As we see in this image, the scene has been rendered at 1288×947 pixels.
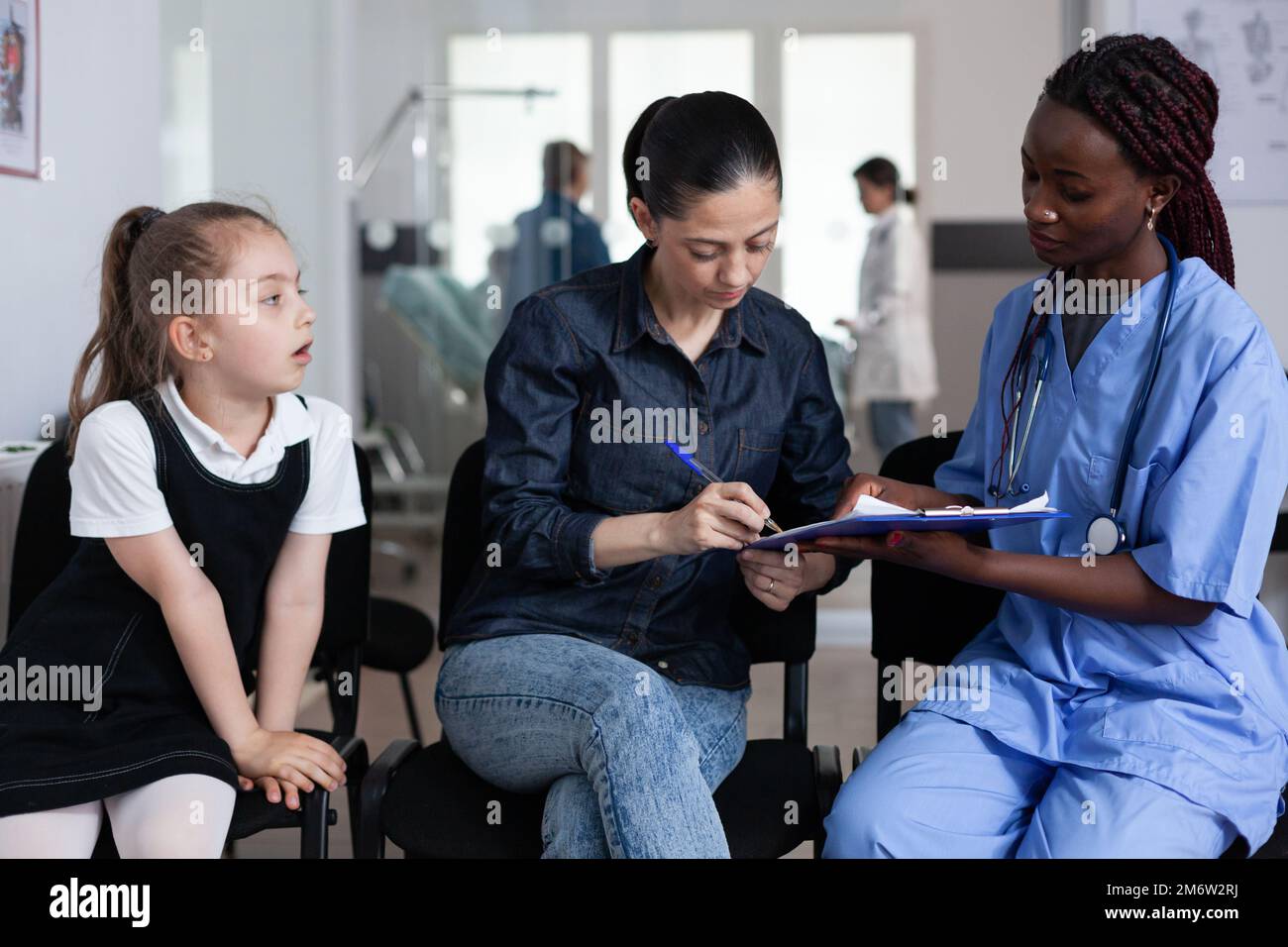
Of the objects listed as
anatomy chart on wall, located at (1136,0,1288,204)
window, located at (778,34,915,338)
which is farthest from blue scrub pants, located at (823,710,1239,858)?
window, located at (778,34,915,338)

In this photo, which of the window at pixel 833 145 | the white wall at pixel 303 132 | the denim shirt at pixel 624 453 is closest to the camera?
the denim shirt at pixel 624 453

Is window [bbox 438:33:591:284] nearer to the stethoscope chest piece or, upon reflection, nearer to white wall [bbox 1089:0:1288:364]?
white wall [bbox 1089:0:1288:364]

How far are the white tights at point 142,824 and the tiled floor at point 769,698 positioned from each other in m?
0.99

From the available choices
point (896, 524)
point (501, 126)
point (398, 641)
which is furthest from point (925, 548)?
point (501, 126)

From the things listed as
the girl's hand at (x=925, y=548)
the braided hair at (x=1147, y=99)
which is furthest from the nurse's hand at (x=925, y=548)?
the braided hair at (x=1147, y=99)

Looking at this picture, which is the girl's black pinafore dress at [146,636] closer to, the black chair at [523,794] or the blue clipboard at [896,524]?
the black chair at [523,794]

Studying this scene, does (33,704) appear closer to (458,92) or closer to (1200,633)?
(1200,633)

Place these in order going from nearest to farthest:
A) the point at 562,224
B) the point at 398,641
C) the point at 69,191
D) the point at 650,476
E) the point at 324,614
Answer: the point at 650,476 → the point at 324,614 → the point at 69,191 → the point at 398,641 → the point at 562,224

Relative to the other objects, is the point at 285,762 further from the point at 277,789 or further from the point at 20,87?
the point at 20,87

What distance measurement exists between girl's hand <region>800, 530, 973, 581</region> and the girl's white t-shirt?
1.94 ft

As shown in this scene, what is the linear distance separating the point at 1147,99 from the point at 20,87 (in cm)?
168

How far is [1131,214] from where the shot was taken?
135cm

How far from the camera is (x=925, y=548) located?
1.33m

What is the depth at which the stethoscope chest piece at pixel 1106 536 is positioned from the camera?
1339 mm
